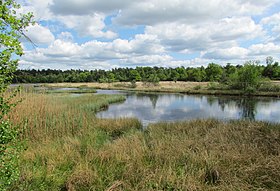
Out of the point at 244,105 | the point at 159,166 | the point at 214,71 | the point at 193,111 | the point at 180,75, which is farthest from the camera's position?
the point at 180,75

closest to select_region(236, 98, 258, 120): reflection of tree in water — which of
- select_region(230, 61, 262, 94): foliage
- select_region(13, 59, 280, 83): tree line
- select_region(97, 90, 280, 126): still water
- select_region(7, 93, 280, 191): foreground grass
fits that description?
select_region(97, 90, 280, 126): still water

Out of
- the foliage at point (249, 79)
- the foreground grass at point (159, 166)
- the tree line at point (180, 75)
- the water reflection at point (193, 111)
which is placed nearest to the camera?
the foreground grass at point (159, 166)

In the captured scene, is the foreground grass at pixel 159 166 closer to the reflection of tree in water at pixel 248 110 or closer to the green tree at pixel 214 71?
the reflection of tree in water at pixel 248 110

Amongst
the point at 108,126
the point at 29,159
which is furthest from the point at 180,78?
the point at 29,159

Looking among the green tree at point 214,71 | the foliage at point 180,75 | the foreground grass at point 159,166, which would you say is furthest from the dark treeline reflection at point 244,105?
the green tree at point 214,71

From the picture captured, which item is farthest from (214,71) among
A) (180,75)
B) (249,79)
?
(249,79)

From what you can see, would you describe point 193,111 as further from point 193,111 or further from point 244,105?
point 244,105

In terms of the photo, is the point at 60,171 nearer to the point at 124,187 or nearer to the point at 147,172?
the point at 124,187

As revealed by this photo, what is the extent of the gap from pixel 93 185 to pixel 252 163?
4.02m

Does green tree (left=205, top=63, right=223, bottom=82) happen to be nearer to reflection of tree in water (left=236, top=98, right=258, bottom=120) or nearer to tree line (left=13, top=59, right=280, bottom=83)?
tree line (left=13, top=59, right=280, bottom=83)

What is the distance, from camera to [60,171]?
16.8ft

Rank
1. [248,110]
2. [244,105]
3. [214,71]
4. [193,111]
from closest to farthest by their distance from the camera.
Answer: [193,111]
[248,110]
[244,105]
[214,71]

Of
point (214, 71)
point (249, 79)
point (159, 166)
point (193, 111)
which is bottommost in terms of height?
point (193, 111)

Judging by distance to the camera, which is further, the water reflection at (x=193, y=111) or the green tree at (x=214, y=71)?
the green tree at (x=214, y=71)
